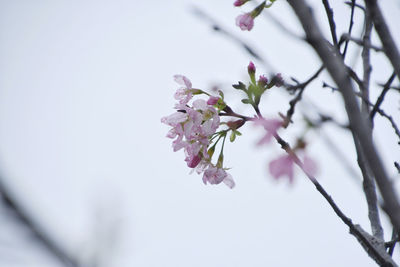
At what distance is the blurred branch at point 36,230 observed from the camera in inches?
20.9

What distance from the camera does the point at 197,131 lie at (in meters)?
1.53

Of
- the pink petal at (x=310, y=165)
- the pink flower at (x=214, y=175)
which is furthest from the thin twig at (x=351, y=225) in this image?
the pink flower at (x=214, y=175)

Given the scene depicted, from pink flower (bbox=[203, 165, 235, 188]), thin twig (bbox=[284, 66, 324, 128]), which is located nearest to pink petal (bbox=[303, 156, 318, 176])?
thin twig (bbox=[284, 66, 324, 128])

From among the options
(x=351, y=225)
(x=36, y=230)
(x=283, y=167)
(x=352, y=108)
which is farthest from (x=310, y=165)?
(x=36, y=230)

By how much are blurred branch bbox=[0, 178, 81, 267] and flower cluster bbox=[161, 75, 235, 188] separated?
3.21ft

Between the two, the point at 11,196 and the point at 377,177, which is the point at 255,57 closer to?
the point at 377,177

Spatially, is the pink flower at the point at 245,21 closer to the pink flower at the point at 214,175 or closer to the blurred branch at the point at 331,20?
the blurred branch at the point at 331,20

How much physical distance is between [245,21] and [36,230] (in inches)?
58.6

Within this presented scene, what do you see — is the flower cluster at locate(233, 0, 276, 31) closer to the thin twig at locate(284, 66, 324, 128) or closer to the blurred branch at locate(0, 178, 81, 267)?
the thin twig at locate(284, 66, 324, 128)

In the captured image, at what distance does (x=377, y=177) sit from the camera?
676mm

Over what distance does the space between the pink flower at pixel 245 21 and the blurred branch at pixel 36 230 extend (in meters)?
1.47

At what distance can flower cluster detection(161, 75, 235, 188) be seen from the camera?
4.94ft

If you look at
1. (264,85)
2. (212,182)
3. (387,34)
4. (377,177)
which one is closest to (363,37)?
(264,85)

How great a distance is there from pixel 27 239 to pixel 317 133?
700 mm
